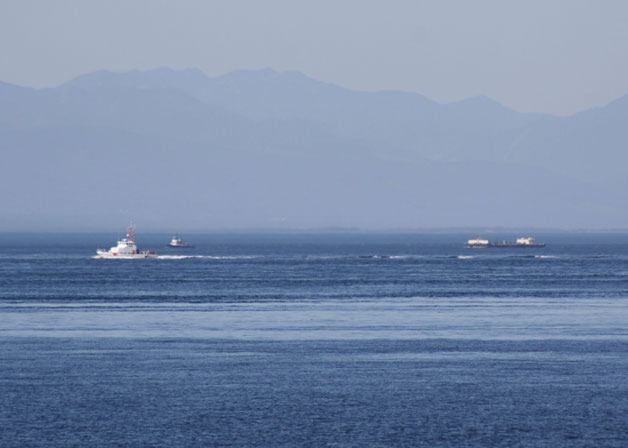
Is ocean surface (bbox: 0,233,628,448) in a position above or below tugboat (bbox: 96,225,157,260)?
below

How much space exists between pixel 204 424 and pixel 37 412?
204 inches

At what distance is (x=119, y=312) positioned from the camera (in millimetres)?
82500

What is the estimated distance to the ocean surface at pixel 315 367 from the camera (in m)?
42.2

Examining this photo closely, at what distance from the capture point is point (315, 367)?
54906 millimetres

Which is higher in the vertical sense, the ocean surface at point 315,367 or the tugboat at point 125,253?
the tugboat at point 125,253

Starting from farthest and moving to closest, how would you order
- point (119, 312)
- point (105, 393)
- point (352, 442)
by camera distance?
point (119, 312), point (105, 393), point (352, 442)

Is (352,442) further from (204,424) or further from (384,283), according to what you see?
(384,283)

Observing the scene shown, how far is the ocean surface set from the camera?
42250 mm

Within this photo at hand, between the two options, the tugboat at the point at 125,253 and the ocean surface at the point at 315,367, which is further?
the tugboat at the point at 125,253

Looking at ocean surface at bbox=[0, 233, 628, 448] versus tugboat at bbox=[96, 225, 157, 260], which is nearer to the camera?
ocean surface at bbox=[0, 233, 628, 448]

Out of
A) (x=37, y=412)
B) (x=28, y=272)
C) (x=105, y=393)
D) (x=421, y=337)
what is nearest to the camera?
(x=37, y=412)

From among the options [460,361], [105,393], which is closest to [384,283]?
[460,361]

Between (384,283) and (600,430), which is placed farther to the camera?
(384,283)

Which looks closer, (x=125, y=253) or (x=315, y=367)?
(x=315, y=367)
